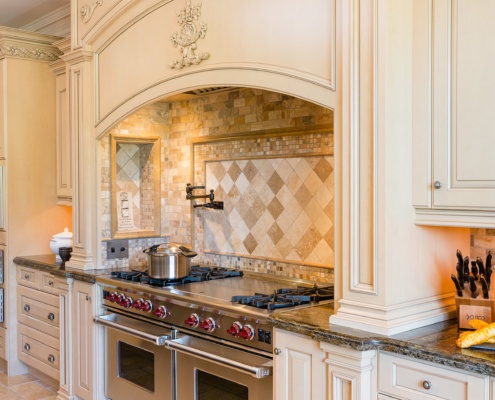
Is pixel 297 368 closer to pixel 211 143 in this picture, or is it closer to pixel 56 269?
pixel 211 143

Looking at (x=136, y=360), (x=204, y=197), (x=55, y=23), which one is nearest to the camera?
(x=136, y=360)

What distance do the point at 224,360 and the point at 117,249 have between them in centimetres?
170

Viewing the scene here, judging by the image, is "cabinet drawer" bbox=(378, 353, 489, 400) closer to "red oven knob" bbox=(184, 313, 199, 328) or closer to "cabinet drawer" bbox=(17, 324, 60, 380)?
"red oven knob" bbox=(184, 313, 199, 328)

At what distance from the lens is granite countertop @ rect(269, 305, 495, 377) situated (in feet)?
6.32

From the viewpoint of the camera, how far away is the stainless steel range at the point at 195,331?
8.96ft

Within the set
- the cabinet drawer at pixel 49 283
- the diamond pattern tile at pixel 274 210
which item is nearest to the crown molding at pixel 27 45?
the cabinet drawer at pixel 49 283

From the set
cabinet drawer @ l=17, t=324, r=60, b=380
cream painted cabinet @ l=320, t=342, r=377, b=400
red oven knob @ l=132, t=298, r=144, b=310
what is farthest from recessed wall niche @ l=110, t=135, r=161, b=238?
cream painted cabinet @ l=320, t=342, r=377, b=400

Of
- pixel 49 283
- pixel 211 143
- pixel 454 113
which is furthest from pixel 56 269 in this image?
pixel 454 113

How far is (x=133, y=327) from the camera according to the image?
3.49 m

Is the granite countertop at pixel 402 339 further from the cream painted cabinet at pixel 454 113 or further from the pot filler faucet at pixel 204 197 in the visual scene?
the pot filler faucet at pixel 204 197

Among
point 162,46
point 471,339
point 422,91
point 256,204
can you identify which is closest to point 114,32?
point 162,46

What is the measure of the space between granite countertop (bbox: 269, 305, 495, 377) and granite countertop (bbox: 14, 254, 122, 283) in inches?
70.1

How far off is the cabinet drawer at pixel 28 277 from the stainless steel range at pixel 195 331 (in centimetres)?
109

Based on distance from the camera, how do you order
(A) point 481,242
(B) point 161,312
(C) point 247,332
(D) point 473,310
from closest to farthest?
(D) point 473,310 → (A) point 481,242 → (C) point 247,332 → (B) point 161,312
